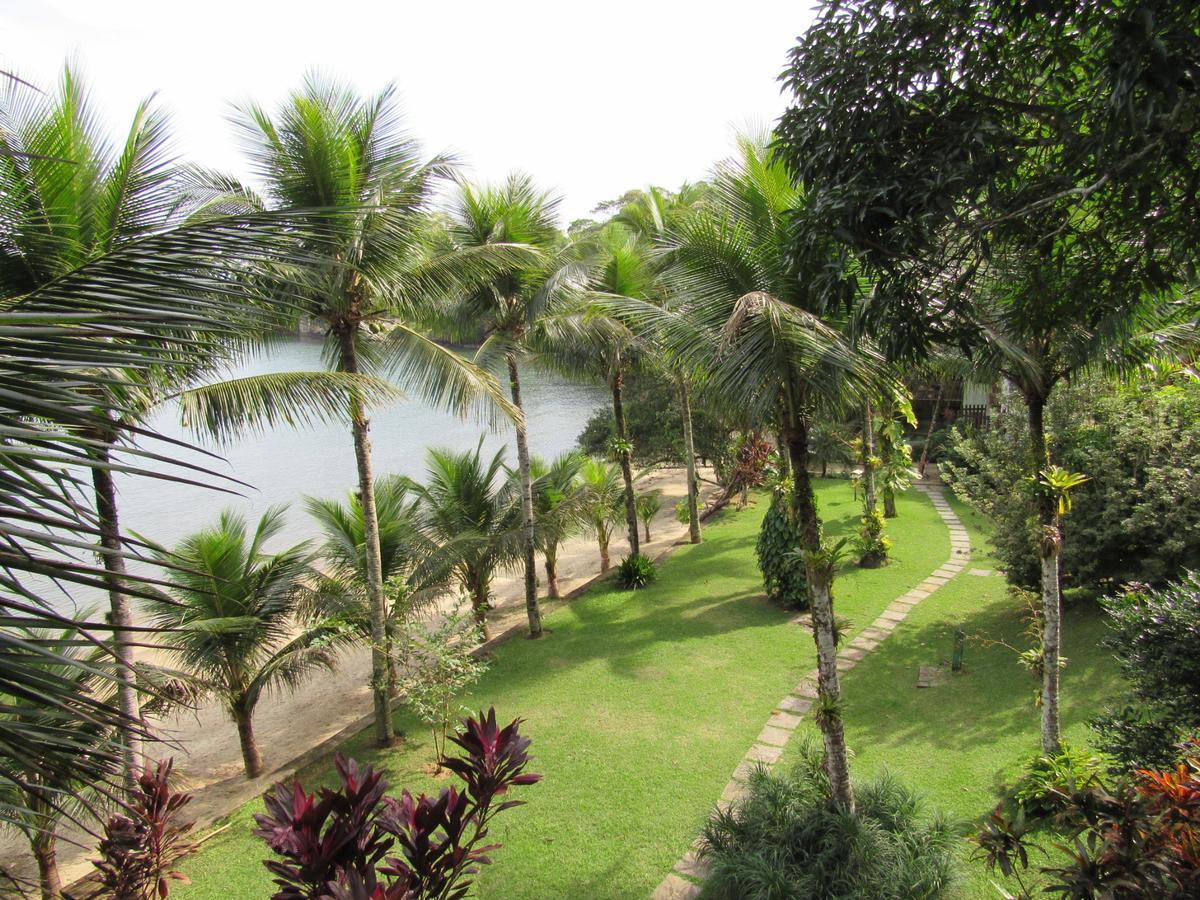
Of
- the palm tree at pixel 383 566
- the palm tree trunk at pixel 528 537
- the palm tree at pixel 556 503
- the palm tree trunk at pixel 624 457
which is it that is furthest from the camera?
the palm tree trunk at pixel 624 457

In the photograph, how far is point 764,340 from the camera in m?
5.38

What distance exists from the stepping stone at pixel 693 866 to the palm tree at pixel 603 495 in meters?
7.71

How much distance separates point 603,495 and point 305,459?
1814 cm

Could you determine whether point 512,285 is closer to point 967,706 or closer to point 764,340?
point 764,340

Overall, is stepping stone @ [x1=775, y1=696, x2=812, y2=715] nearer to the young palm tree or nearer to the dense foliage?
the dense foliage

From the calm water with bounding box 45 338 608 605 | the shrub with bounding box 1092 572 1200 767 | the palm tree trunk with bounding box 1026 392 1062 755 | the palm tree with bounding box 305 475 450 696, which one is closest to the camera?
the shrub with bounding box 1092 572 1200 767

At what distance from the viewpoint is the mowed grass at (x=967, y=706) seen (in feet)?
21.9

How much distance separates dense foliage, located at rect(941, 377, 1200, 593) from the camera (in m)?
8.17

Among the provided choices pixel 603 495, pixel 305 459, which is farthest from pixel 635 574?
pixel 305 459

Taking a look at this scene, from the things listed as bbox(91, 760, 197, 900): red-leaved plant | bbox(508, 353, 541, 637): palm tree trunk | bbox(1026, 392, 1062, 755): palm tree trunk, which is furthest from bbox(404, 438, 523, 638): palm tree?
bbox(1026, 392, 1062, 755): palm tree trunk

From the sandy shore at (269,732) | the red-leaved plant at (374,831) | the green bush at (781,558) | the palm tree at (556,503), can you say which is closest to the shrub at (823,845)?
the red-leaved plant at (374,831)

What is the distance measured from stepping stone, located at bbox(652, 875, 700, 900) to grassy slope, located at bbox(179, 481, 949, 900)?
0.08 meters

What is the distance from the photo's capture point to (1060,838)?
579cm

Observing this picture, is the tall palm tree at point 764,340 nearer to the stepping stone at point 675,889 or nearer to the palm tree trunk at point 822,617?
the palm tree trunk at point 822,617
